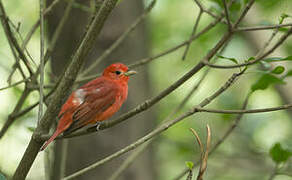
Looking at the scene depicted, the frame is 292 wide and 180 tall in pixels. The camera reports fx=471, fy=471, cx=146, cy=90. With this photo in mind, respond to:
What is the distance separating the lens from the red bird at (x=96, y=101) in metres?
3.32

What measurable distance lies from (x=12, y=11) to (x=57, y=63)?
281 cm

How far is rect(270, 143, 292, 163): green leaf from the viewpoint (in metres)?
2.76

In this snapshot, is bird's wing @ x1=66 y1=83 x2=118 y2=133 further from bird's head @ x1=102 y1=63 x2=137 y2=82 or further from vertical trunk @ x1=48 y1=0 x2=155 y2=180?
vertical trunk @ x1=48 y1=0 x2=155 y2=180

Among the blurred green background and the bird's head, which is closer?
the bird's head

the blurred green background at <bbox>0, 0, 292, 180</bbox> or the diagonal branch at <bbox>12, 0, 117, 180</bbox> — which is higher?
the blurred green background at <bbox>0, 0, 292, 180</bbox>

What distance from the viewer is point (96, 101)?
3641 mm

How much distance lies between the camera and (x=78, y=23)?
411 centimetres

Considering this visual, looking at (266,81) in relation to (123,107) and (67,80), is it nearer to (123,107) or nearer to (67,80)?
(67,80)

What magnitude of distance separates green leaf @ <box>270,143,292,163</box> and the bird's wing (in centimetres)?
134

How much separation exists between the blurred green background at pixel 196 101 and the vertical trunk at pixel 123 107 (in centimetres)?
56

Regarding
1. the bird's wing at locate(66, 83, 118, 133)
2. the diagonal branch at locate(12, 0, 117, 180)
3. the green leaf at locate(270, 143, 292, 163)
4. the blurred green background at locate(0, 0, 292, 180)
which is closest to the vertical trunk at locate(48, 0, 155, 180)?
the bird's wing at locate(66, 83, 118, 133)

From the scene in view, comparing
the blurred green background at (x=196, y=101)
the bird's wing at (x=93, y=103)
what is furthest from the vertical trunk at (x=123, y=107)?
the blurred green background at (x=196, y=101)

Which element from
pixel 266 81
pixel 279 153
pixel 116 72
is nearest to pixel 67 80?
pixel 266 81

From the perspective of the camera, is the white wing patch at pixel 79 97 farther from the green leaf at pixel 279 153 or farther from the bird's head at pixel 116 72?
the green leaf at pixel 279 153
